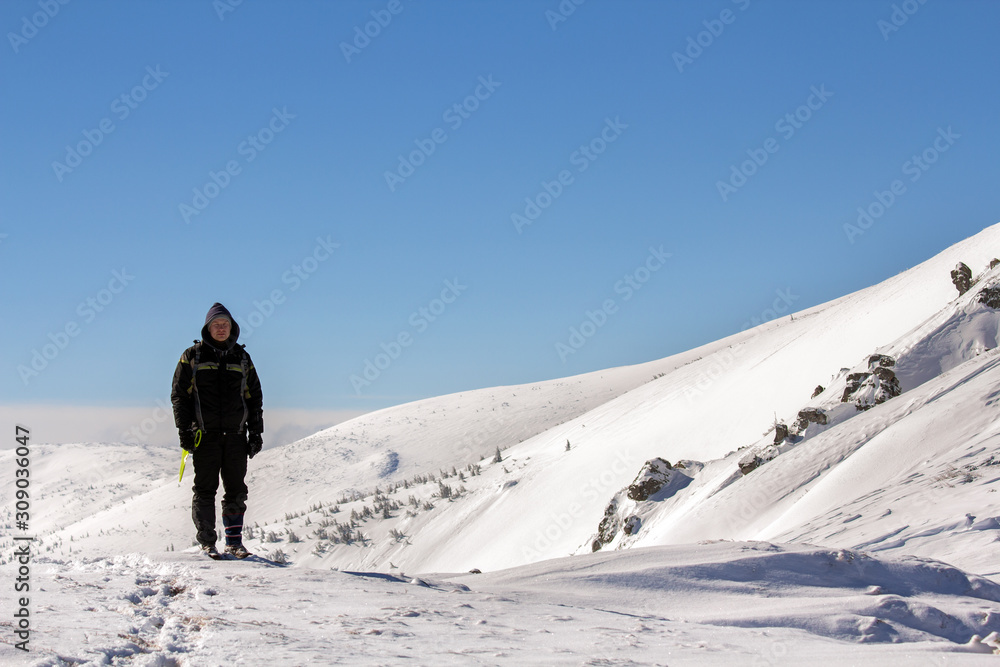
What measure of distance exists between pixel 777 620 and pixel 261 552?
11104 millimetres

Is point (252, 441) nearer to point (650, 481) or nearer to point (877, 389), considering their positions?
point (650, 481)

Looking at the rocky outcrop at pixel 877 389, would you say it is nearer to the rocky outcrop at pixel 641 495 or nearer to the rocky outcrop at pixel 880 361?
the rocky outcrop at pixel 880 361

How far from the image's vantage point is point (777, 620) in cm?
359

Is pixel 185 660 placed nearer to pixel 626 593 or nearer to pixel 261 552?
pixel 626 593

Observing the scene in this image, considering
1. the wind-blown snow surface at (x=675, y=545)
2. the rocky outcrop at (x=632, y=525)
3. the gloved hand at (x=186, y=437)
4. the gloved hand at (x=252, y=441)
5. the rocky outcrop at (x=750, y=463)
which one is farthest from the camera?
the rocky outcrop at (x=632, y=525)

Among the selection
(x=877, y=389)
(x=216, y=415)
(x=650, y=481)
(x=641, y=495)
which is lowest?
(x=641, y=495)

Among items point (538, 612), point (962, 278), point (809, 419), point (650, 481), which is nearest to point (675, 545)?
point (538, 612)

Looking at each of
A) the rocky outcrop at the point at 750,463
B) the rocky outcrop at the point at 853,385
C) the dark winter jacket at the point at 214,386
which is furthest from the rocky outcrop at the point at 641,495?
the dark winter jacket at the point at 214,386

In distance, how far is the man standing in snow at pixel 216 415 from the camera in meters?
5.49

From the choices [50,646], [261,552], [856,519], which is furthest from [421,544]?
[50,646]

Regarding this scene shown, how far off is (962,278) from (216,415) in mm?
9611

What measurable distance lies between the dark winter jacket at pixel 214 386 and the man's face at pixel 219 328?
0.04 meters

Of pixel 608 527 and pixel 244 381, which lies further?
pixel 608 527

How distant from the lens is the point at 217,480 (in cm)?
568
